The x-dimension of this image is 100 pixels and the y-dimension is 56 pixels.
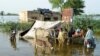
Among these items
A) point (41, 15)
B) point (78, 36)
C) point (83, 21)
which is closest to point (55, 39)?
point (78, 36)

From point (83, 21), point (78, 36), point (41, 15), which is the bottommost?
point (41, 15)

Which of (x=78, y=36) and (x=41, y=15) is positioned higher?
(x=78, y=36)

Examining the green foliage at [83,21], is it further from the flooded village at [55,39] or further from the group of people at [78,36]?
the group of people at [78,36]

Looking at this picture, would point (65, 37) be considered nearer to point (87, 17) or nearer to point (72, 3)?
point (87, 17)

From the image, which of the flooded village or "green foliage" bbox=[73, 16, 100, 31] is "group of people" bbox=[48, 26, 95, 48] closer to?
the flooded village

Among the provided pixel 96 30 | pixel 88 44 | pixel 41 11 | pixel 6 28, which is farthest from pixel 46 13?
pixel 88 44

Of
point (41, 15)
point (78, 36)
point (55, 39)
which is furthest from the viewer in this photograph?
point (41, 15)

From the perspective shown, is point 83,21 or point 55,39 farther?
point 83,21

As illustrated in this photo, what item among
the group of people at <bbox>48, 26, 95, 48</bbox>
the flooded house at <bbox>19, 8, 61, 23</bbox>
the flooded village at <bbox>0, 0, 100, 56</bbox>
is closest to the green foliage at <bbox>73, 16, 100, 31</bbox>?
the flooded village at <bbox>0, 0, 100, 56</bbox>

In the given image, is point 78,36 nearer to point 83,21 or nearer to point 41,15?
point 83,21

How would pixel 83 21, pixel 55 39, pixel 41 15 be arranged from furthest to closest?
pixel 41 15
pixel 83 21
pixel 55 39

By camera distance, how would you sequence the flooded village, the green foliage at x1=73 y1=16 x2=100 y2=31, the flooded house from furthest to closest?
the flooded house → the green foliage at x1=73 y1=16 x2=100 y2=31 → the flooded village

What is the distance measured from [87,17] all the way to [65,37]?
13.5m

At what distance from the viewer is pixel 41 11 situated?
5206 cm
